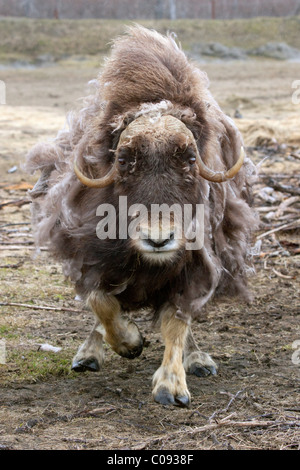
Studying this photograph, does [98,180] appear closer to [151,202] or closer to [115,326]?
[151,202]

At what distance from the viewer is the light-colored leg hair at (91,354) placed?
136 inches

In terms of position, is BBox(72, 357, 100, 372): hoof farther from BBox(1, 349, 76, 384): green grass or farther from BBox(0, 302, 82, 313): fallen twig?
BBox(0, 302, 82, 313): fallen twig

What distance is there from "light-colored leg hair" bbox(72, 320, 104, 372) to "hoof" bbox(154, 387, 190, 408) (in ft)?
1.72

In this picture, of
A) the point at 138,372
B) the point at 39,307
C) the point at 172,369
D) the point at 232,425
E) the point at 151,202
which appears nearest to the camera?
the point at 232,425

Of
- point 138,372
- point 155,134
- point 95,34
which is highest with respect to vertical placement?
point 95,34

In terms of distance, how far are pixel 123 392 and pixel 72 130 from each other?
1.31 m

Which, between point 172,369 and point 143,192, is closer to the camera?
point 143,192

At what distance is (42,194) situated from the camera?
3.86 meters

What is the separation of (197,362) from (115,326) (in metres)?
0.46

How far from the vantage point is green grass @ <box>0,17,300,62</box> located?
18.0 meters

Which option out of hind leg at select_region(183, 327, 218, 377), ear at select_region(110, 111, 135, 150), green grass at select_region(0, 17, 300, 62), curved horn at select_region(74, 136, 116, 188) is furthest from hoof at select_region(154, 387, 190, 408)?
green grass at select_region(0, 17, 300, 62)

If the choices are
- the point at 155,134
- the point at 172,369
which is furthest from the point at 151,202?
the point at 172,369

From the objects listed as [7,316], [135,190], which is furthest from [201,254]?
[7,316]

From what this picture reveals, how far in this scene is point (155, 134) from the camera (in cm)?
283
